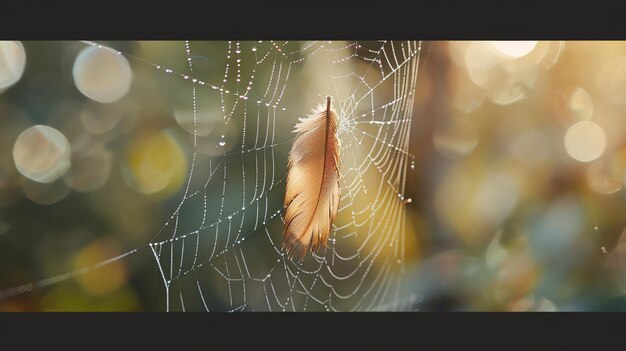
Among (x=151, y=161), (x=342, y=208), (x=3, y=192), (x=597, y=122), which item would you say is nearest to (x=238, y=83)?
(x=151, y=161)

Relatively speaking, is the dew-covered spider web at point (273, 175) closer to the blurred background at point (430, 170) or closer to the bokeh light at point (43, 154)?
the blurred background at point (430, 170)

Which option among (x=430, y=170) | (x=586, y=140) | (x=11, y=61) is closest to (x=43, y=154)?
(x=11, y=61)

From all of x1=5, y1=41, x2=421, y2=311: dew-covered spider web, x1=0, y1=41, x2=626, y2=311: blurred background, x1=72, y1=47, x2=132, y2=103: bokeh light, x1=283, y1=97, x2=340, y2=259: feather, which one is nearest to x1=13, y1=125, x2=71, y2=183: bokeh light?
x1=0, y1=41, x2=626, y2=311: blurred background

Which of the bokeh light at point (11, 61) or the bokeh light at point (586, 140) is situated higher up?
the bokeh light at point (11, 61)

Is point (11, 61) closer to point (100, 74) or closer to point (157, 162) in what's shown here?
point (100, 74)

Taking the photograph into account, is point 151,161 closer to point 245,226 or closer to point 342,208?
point 245,226

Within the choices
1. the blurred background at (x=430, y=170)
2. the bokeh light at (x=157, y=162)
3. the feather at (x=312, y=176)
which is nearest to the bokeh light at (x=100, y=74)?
the blurred background at (x=430, y=170)

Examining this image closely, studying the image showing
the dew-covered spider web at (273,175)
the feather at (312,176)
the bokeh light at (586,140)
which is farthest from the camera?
the bokeh light at (586,140)
